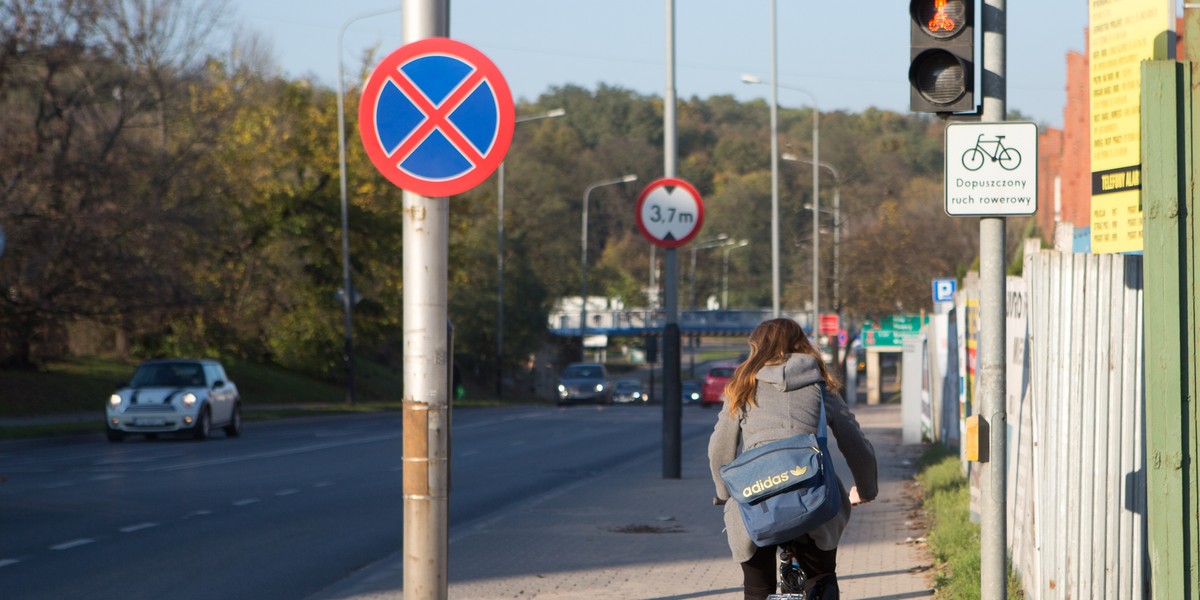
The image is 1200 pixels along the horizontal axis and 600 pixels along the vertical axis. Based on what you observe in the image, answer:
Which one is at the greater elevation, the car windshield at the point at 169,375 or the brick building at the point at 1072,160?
the brick building at the point at 1072,160

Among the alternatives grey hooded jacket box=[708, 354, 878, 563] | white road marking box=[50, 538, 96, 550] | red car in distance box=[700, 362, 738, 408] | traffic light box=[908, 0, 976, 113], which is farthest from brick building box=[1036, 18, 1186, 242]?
grey hooded jacket box=[708, 354, 878, 563]

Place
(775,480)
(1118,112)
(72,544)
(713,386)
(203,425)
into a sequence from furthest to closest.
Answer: (713,386) < (203,425) < (72,544) < (1118,112) < (775,480)

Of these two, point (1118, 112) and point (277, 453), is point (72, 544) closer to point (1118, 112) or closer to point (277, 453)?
point (1118, 112)

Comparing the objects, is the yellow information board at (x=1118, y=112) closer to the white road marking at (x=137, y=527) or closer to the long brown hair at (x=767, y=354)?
the long brown hair at (x=767, y=354)

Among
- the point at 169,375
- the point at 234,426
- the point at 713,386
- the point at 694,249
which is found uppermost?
the point at 694,249

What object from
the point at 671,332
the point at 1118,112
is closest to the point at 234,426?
the point at 671,332

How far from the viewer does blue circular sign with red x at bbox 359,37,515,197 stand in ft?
18.9

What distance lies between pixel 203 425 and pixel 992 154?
814 inches

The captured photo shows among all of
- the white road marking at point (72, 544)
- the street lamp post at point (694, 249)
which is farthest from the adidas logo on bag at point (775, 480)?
the street lamp post at point (694, 249)

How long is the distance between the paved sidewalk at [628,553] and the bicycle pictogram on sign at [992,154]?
2.92 meters

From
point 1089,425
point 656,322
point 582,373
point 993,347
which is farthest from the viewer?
point 656,322

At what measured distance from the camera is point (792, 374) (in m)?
5.45

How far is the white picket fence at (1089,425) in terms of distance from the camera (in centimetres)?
615

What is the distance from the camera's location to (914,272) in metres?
54.3
